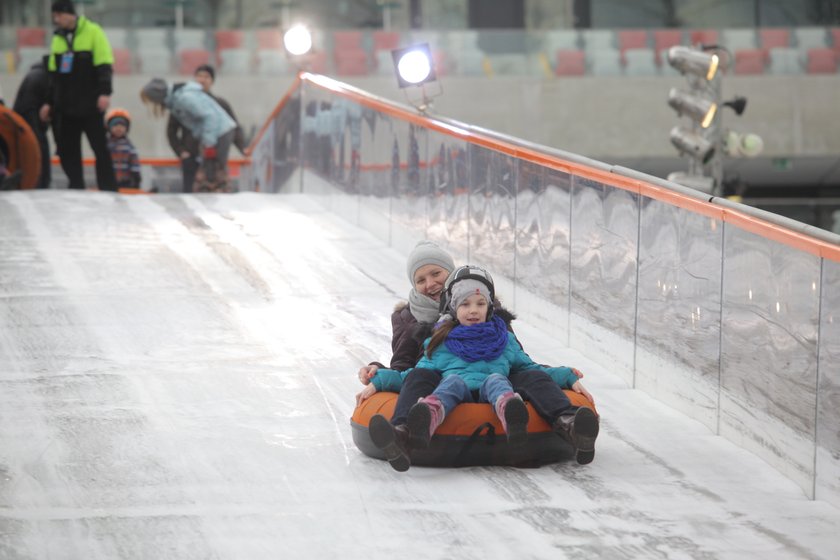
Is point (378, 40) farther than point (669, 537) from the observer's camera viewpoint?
Yes

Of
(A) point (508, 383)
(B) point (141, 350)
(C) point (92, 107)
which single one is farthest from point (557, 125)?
(A) point (508, 383)

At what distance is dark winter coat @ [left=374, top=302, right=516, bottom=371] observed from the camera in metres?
5.85

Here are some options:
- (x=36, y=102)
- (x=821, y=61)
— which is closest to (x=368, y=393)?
(x=36, y=102)

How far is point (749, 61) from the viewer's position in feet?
76.2

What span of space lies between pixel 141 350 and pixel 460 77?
15477 millimetres

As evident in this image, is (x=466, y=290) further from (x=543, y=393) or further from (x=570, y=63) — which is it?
(x=570, y=63)

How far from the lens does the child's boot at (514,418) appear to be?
208 inches

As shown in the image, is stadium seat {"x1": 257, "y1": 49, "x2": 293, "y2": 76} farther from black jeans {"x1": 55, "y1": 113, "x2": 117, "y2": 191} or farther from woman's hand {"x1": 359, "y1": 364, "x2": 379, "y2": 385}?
A: woman's hand {"x1": 359, "y1": 364, "x2": 379, "y2": 385}

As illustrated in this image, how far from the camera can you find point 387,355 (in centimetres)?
752

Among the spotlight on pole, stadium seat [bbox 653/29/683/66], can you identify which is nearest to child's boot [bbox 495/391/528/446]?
the spotlight on pole

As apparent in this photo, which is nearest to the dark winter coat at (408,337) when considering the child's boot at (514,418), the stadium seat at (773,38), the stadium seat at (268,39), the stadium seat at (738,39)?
the child's boot at (514,418)

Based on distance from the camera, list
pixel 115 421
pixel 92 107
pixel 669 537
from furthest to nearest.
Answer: pixel 92 107 → pixel 115 421 → pixel 669 537

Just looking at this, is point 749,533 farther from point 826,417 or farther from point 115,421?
point 115,421

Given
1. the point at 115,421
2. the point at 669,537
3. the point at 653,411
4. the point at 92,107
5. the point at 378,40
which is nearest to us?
the point at 669,537
